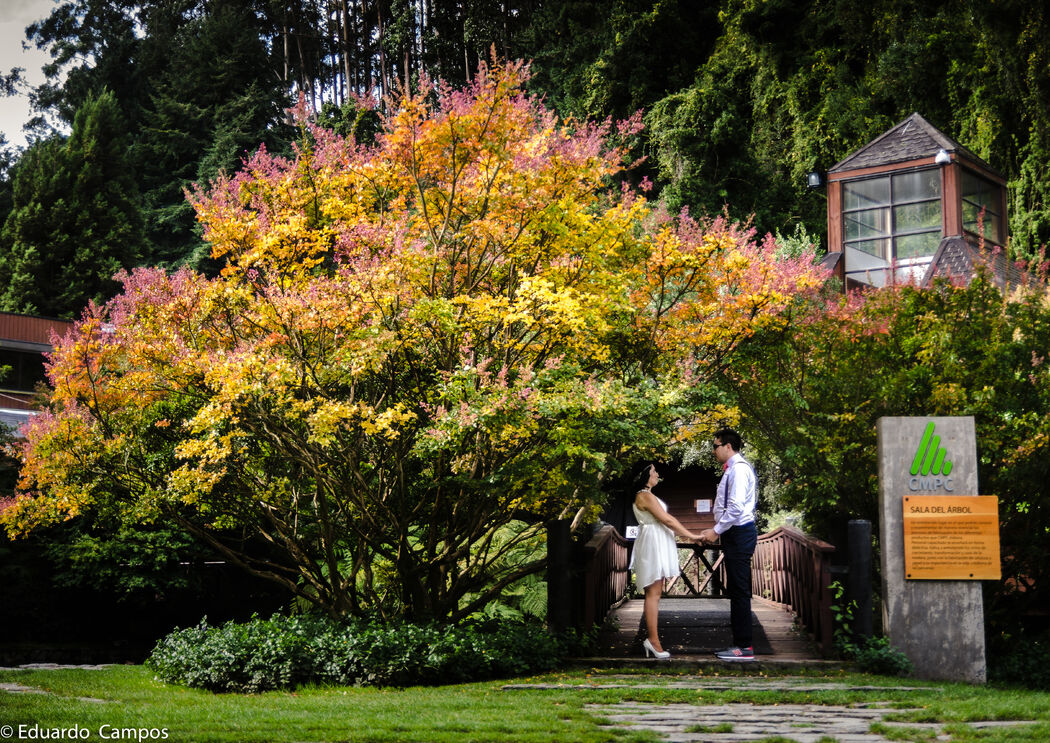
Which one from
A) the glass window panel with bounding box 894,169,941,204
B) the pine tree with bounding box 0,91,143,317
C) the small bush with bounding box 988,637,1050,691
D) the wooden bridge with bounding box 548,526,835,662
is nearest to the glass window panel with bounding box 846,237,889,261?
the glass window panel with bounding box 894,169,941,204

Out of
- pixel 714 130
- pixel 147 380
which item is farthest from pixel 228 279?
pixel 714 130

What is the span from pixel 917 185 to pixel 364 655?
722 inches

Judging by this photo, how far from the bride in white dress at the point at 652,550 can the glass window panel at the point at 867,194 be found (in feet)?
54.1

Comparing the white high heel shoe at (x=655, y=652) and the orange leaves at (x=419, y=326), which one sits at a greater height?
the orange leaves at (x=419, y=326)

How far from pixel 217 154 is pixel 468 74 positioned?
10.6 metres

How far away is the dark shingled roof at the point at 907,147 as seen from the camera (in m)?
22.0

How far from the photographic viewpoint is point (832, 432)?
10.8 meters

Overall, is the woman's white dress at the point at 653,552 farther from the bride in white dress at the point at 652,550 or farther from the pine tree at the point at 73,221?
the pine tree at the point at 73,221

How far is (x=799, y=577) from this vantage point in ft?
35.2

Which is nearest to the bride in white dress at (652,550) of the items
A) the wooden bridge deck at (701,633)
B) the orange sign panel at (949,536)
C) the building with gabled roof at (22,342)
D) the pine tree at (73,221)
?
the wooden bridge deck at (701,633)

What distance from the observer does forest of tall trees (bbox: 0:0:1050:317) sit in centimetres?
2536

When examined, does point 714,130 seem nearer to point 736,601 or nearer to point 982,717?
point 736,601

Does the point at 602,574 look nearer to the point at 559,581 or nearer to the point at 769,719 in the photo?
the point at 559,581

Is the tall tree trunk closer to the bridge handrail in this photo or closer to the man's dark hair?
the bridge handrail
